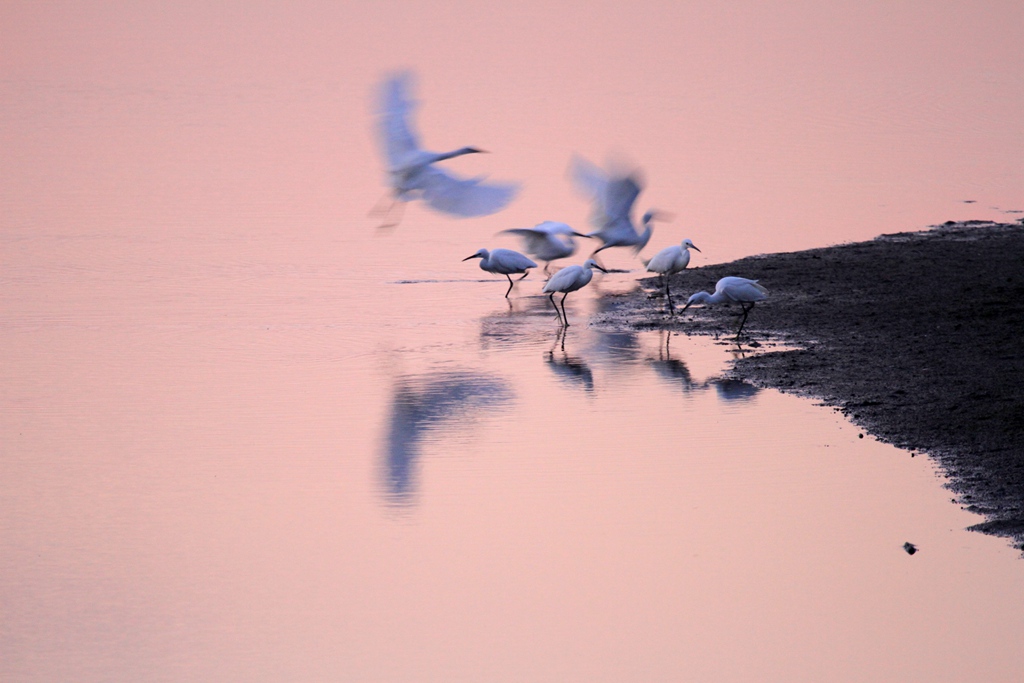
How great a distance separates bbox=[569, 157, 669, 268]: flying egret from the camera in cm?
1274

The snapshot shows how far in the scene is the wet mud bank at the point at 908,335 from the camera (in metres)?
7.26

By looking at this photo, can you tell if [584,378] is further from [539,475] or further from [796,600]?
[796,600]

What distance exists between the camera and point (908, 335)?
10328 mm

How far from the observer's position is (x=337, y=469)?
7305 millimetres

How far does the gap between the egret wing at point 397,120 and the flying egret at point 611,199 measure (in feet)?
10.5

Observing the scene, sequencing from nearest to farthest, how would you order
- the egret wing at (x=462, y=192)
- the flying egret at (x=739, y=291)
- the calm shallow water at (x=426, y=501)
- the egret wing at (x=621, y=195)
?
1. the calm shallow water at (x=426, y=501)
2. the egret wing at (x=462, y=192)
3. the flying egret at (x=739, y=291)
4. the egret wing at (x=621, y=195)

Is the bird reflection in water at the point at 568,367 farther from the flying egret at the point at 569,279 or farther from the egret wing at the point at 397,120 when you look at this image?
the egret wing at the point at 397,120

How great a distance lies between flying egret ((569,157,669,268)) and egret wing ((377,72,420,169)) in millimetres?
3201

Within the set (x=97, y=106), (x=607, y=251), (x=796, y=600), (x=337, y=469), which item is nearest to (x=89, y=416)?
(x=337, y=469)

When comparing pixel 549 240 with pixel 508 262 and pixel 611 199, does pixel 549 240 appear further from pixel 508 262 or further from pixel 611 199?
pixel 611 199

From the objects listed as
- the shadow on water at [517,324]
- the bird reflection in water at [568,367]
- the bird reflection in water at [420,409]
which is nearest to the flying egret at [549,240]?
the shadow on water at [517,324]

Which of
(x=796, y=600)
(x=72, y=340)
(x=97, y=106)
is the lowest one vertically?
(x=796, y=600)

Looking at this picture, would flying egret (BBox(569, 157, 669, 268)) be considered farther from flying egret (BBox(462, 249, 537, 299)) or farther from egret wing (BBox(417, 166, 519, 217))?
egret wing (BBox(417, 166, 519, 217))

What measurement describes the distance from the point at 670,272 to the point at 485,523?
23.1 feet
